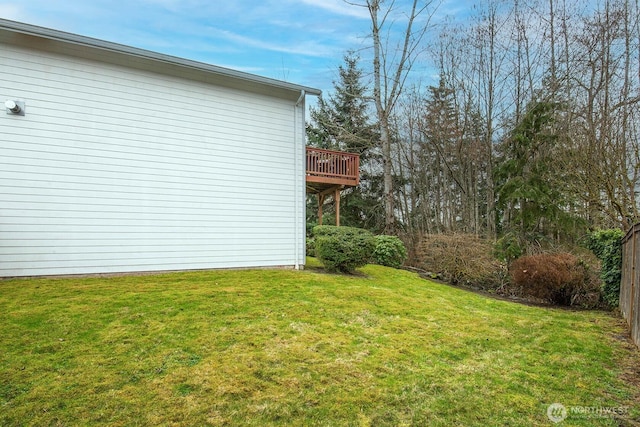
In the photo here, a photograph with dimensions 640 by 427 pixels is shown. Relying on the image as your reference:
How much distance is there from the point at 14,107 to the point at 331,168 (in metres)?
8.24

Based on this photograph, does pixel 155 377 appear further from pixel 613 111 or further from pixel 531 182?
pixel 613 111

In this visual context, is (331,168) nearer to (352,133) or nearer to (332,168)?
(332,168)

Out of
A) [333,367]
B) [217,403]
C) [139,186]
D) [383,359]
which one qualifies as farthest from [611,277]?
[139,186]

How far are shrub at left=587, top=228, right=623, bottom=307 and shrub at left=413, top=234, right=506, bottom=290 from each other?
8.73 ft

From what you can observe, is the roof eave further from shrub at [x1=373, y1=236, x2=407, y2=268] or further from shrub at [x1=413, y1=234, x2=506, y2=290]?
shrub at [x1=413, y1=234, x2=506, y2=290]

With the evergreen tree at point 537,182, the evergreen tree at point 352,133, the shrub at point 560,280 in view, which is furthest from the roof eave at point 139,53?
the evergreen tree at point 352,133

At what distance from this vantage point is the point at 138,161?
22.3 ft

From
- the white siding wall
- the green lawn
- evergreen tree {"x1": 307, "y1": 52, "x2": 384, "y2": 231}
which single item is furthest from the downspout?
evergreen tree {"x1": 307, "y1": 52, "x2": 384, "y2": 231}

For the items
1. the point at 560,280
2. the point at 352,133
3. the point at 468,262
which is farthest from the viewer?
the point at 352,133

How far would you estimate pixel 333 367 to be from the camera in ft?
10.5

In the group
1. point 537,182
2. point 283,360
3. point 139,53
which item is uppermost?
point 139,53

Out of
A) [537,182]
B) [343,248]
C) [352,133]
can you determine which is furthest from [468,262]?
[352,133]

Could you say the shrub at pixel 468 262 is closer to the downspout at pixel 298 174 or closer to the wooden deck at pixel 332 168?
the wooden deck at pixel 332 168

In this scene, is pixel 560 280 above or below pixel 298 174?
below
